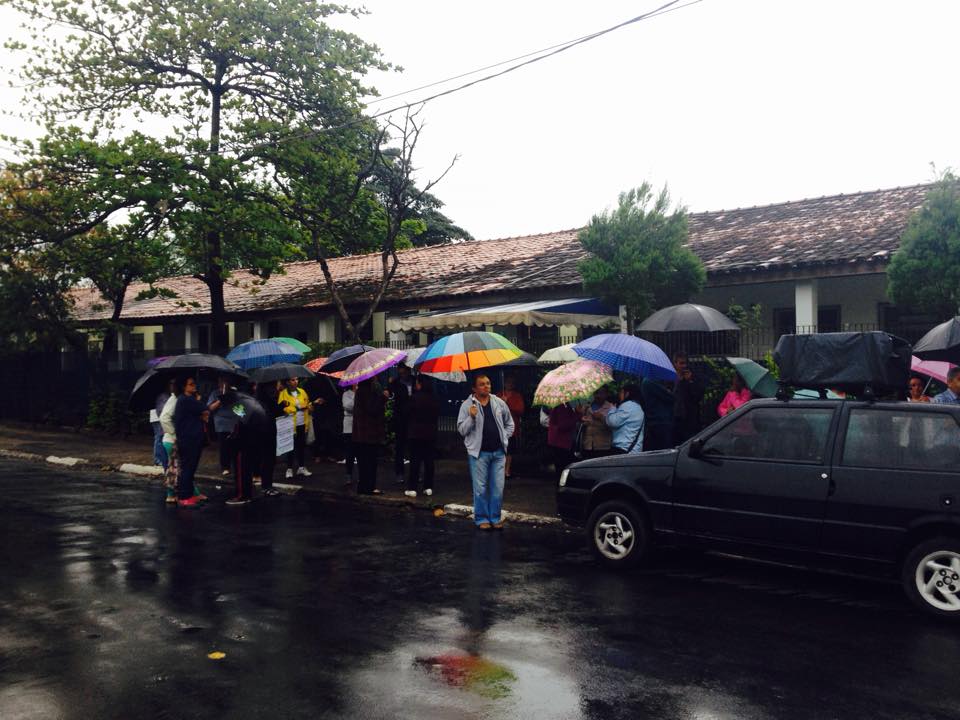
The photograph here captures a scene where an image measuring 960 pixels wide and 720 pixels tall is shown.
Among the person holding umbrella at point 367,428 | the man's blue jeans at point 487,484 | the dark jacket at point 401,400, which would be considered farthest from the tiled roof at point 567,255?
the man's blue jeans at point 487,484

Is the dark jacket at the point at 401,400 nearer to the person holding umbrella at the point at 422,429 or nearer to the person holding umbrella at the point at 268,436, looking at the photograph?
the person holding umbrella at the point at 422,429

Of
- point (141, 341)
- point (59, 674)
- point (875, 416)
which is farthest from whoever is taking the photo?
point (141, 341)

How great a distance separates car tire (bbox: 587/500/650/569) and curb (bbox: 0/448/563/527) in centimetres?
254

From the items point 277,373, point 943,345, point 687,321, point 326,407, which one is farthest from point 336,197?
point 943,345

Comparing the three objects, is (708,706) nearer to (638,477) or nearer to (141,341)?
(638,477)

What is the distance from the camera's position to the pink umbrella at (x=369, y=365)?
504 inches

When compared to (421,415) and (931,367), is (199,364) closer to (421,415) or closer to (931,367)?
(421,415)

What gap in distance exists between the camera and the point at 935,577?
6.69 metres

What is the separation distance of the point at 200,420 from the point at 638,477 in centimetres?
686

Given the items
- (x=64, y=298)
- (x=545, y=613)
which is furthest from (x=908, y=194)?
(x=64, y=298)

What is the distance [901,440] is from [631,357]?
408cm

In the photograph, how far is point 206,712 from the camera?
15.3ft

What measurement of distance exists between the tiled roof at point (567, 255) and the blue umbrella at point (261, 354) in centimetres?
573

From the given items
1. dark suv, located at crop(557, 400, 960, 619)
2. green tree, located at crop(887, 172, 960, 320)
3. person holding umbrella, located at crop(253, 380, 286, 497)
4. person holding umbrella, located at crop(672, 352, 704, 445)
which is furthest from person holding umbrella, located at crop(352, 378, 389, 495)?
green tree, located at crop(887, 172, 960, 320)
